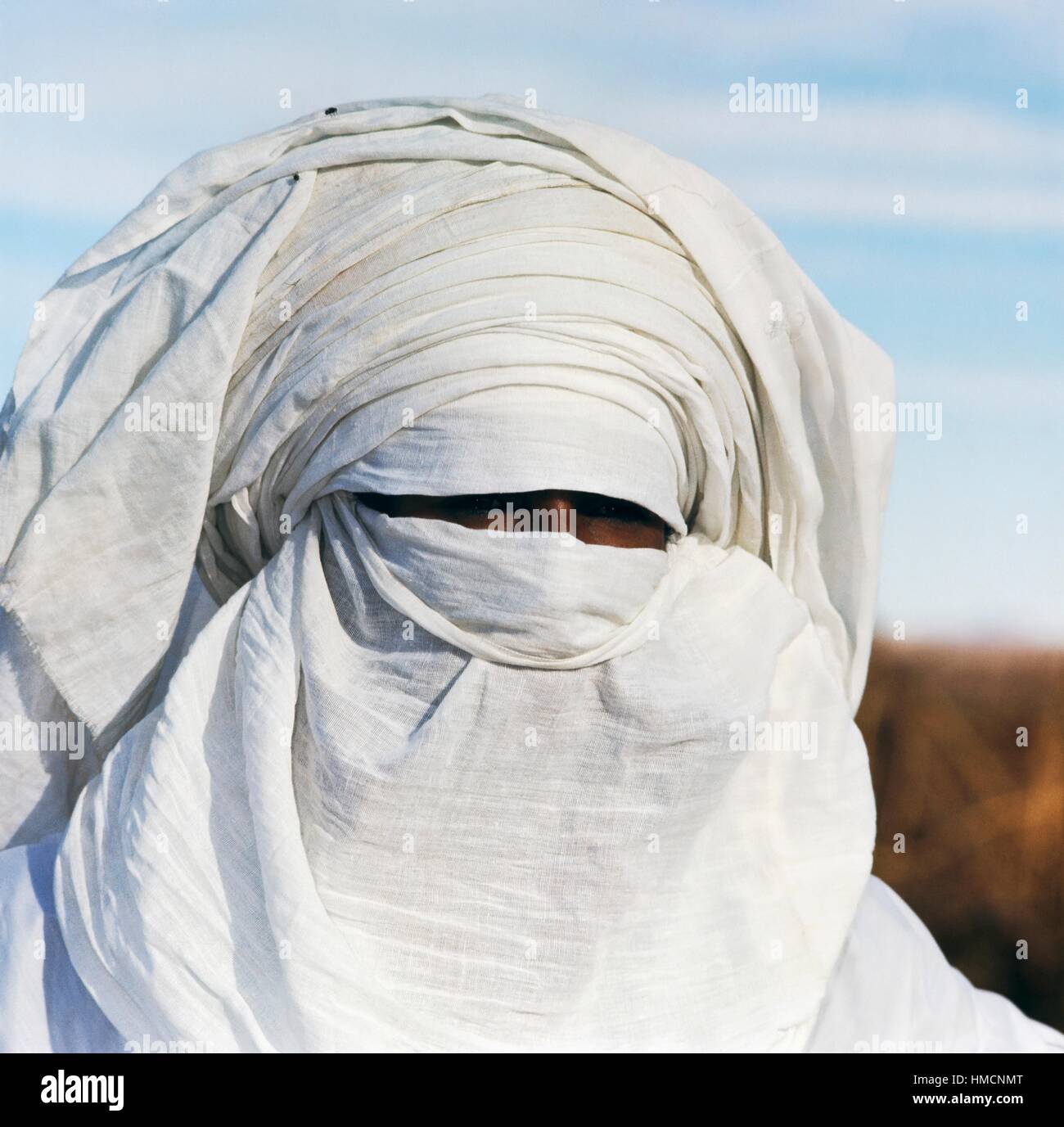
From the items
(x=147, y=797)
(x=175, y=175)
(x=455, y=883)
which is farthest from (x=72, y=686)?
(x=175, y=175)

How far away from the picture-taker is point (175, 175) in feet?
5.47

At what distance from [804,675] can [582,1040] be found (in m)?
0.58

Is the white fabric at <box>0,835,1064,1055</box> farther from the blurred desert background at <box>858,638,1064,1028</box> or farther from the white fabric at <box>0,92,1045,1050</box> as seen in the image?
the blurred desert background at <box>858,638,1064,1028</box>

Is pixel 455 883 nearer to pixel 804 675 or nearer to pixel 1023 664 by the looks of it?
pixel 804 675

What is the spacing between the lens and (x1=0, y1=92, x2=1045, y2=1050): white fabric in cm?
144

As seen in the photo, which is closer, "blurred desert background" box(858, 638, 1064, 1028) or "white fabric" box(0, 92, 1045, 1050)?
"white fabric" box(0, 92, 1045, 1050)

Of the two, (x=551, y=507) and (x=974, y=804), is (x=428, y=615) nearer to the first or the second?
(x=551, y=507)

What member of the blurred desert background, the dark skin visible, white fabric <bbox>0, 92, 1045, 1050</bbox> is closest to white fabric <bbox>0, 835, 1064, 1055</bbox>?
white fabric <bbox>0, 92, 1045, 1050</bbox>

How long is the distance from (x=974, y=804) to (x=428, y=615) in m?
3.53

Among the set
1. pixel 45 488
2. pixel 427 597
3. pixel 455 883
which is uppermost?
pixel 45 488

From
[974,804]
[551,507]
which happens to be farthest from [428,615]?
[974,804]

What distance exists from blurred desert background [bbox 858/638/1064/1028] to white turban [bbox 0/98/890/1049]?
9.10 feet

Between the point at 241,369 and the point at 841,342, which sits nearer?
the point at 241,369

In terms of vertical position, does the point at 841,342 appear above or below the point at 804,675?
above
